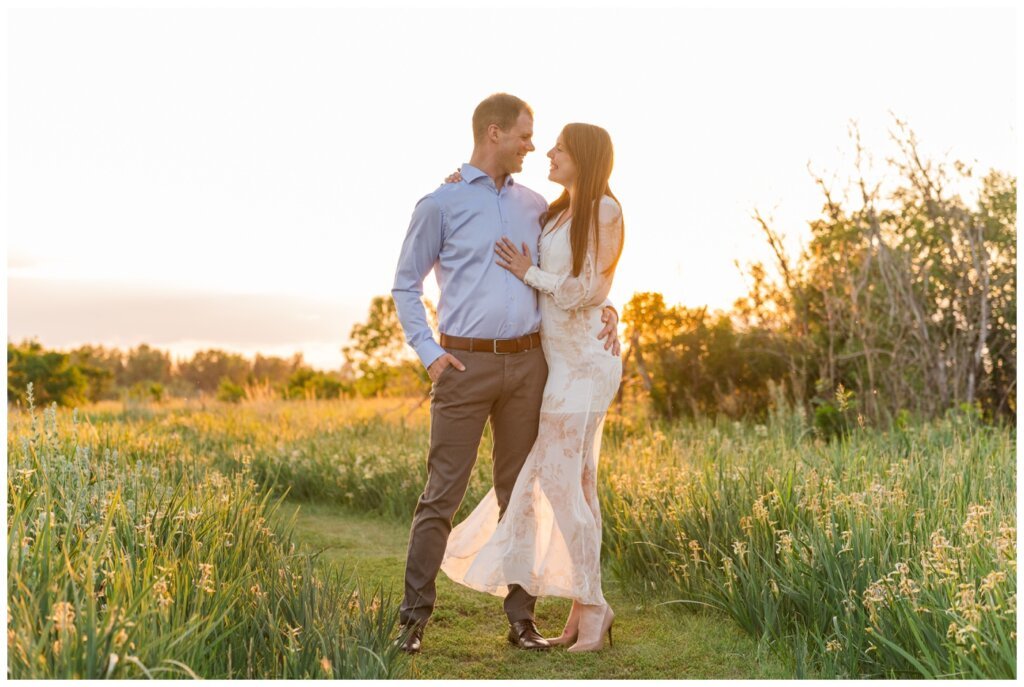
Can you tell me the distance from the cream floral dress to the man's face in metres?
0.35

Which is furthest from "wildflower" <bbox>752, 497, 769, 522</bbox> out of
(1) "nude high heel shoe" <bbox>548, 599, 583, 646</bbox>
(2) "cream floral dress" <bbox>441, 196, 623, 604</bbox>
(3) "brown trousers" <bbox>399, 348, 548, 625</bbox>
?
(3) "brown trousers" <bbox>399, 348, 548, 625</bbox>

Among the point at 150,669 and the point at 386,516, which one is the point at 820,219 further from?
the point at 150,669

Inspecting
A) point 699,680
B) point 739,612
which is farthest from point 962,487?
point 699,680

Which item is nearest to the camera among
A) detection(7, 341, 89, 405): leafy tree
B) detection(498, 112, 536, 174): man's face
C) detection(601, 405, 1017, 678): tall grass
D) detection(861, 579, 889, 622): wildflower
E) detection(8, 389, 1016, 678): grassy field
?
detection(8, 389, 1016, 678): grassy field

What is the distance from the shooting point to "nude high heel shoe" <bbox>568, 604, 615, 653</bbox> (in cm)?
443

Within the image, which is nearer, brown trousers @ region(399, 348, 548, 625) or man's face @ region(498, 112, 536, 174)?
brown trousers @ region(399, 348, 548, 625)

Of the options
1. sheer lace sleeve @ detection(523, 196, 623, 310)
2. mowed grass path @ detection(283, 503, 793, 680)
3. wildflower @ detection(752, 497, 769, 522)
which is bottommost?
mowed grass path @ detection(283, 503, 793, 680)

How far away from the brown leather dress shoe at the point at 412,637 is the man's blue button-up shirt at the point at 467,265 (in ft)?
3.57

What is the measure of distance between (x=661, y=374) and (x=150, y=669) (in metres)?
8.35

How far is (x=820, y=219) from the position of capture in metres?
10.6

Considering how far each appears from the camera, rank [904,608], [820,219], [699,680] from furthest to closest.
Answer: [820,219] < [699,680] < [904,608]

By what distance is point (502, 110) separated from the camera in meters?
4.55

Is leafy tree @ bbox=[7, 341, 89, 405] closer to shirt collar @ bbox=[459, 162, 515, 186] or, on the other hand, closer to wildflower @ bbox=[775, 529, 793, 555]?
shirt collar @ bbox=[459, 162, 515, 186]

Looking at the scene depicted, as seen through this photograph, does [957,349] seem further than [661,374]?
No
